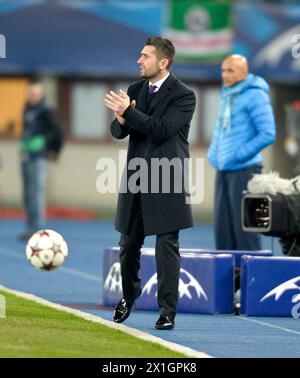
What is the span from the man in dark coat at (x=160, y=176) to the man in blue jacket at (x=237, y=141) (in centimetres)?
326

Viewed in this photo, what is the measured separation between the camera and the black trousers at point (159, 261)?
443 inches

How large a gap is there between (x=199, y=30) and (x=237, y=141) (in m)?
14.9

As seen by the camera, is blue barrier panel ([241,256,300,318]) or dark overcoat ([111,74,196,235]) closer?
dark overcoat ([111,74,196,235])

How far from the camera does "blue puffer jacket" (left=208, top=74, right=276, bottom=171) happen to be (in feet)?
47.7

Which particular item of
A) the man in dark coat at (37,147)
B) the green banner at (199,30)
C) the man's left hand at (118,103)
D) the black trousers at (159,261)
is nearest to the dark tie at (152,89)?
the man's left hand at (118,103)

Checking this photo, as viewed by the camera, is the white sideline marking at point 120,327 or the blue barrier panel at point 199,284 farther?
the blue barrier panel at point 199,284

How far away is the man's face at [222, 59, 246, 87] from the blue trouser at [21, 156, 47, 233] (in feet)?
26.2

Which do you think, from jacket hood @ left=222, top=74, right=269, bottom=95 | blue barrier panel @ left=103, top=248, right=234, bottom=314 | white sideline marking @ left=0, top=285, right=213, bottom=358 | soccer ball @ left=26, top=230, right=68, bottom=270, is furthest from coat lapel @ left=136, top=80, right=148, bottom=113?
jacket hood @ left=222, top=74, right=269, bottom=95

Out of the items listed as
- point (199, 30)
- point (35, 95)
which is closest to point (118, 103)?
point (35, 95)

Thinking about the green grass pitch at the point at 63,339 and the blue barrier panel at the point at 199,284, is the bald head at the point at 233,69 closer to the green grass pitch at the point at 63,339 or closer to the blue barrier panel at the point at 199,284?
the blue barrier panel at the point at 199,284

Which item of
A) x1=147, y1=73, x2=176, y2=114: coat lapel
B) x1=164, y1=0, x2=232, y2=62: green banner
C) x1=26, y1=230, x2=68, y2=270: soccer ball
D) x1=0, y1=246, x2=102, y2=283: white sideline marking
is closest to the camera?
x1=147, y1=73, x2=176, y2=114: coat lapel

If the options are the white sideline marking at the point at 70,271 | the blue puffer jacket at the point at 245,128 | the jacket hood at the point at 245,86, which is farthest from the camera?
the white sideline marking at the point at 70,271

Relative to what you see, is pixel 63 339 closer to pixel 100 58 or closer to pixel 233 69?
pixel 233 69

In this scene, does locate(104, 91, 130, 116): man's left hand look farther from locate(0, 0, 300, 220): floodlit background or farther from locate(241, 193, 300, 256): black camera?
locate(0, 0, 300, 220): floodlit background
